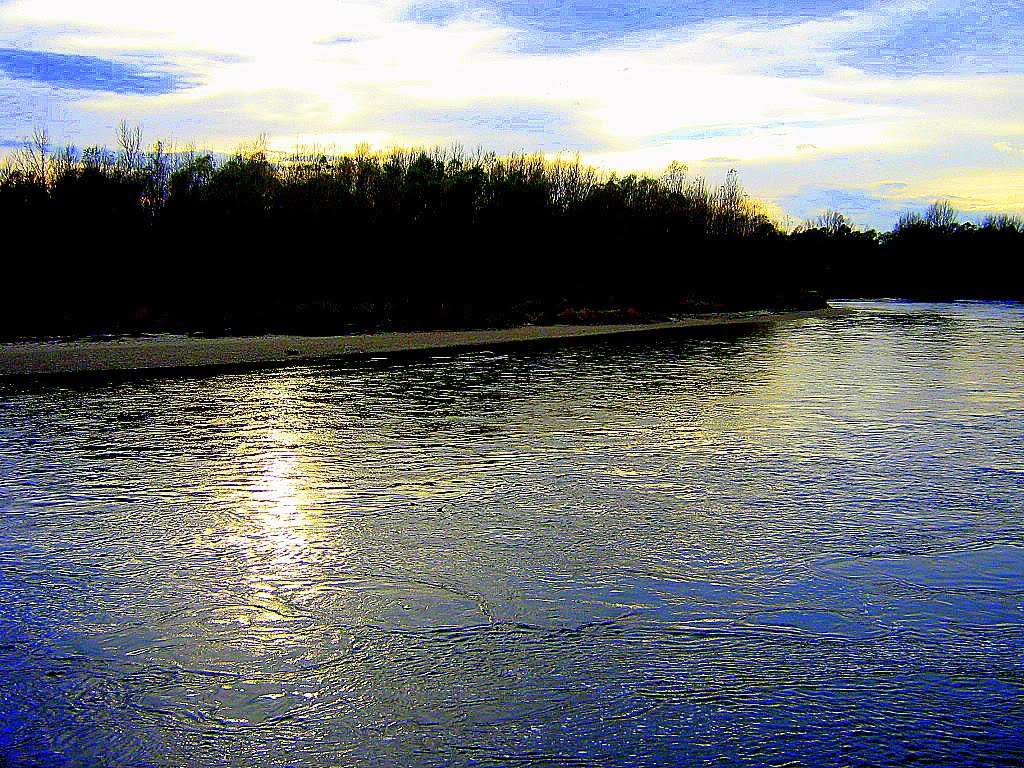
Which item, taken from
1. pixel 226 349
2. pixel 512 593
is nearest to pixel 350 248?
pixel 226 349

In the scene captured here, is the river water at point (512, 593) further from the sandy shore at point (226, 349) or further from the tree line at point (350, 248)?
the tree line at point (350, 248)

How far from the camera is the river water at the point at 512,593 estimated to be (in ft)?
14.7

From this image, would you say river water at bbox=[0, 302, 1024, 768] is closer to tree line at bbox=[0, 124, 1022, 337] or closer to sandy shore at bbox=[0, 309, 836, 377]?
sandy shore at bbox=[0, 309, 836, 377]

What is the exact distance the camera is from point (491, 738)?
14.6 feet

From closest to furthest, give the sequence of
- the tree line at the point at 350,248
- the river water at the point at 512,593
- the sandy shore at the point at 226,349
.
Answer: the river water at the point at 512,593
the sandy shore at the point at 226,349
the tree line at the point at 350,248

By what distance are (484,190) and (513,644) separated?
61.5 meters

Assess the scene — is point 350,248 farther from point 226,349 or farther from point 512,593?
point 512,593

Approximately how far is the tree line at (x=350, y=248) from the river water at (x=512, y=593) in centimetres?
2218

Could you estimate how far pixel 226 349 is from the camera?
88.0ft

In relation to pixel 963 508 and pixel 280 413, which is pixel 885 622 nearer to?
pixel 963 508

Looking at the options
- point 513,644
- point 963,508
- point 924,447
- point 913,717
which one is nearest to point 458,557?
point 513,644

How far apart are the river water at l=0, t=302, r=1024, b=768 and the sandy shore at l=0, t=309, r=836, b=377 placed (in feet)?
29.0

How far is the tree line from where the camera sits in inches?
1511

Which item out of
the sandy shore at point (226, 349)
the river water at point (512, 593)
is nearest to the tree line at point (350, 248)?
the sandy shore at point (226, 349)
